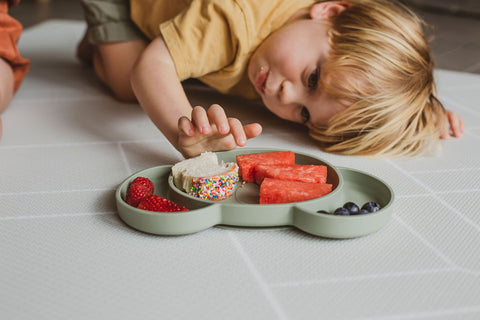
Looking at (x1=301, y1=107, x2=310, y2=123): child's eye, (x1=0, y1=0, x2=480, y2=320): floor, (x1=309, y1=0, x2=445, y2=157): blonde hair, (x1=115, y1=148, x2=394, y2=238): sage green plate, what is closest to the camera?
(x1=0, y1=0, x2=480, y2=320): floor

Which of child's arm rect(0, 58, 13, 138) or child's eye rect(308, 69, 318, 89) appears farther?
child's arm rect(0, 58, 13, 138)

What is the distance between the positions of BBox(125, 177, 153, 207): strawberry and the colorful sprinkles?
0.07 meters

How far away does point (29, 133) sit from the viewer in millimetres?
1183

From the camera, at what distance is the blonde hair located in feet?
3.56

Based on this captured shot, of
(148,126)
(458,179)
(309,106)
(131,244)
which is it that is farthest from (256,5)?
(131,244)

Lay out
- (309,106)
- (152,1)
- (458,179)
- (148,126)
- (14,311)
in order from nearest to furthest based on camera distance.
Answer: (14,311) < (458,179) < (309,106) < (148,126) < (152,1)

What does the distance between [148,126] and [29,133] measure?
28 centimetres

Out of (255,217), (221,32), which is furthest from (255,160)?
(221,32)

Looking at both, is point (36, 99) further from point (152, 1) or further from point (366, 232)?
point (366, 232)

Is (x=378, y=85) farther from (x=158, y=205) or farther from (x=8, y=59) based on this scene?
(x=8, y=59)

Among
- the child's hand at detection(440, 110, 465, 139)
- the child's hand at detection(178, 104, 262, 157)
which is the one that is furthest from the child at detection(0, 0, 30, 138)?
the child's hand at detection(440, 110, 465, 139)

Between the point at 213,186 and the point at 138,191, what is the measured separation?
121 mm

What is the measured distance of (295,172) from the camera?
87cm

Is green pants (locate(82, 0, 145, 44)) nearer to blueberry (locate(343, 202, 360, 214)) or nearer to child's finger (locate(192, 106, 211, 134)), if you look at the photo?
child's finger (locate(192, 106, 211, 134))
